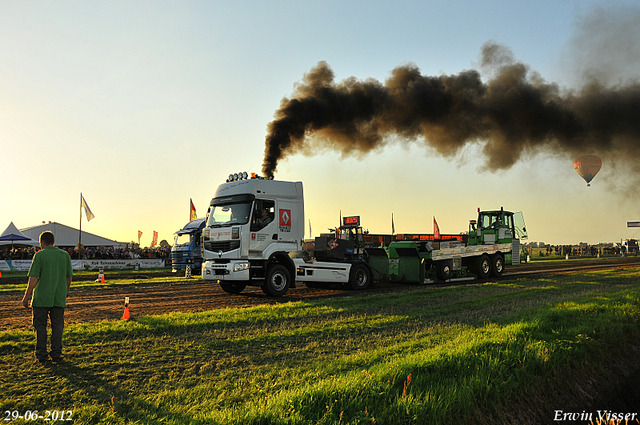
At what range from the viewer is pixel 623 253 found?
178 ft

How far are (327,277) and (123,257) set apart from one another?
1133 inches

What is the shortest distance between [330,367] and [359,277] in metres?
11.8

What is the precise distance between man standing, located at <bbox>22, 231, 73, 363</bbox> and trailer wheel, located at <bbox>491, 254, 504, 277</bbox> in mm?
19249

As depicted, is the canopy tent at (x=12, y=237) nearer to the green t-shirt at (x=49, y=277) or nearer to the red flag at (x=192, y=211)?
the red flag at (x=192, y=211)

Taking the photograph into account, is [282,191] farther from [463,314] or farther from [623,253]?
[623,253]

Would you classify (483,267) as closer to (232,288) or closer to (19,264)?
(232,288)

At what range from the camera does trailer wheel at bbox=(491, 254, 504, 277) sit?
69.8ft

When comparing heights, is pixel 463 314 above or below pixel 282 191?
below

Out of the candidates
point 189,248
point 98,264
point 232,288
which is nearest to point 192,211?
point 98,264

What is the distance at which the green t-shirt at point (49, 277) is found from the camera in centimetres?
649

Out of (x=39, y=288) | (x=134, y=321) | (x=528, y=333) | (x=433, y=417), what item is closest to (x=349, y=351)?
(x=433, y=417)

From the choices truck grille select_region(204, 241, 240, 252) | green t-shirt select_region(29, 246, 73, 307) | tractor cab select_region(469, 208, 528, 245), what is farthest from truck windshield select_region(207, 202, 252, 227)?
tractor cab select_region(469, 208, 528, 245)

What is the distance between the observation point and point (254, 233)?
1420cm

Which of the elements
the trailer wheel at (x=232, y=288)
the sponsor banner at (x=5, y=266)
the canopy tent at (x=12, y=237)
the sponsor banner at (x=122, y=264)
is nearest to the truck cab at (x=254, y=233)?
the trailer wheel at (x=232, y=288)
